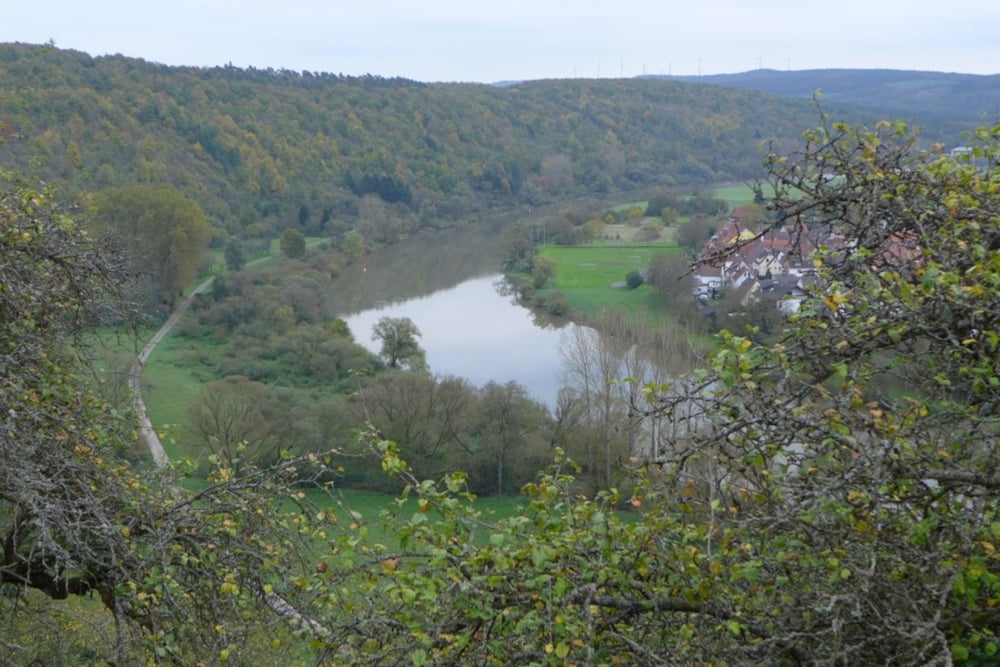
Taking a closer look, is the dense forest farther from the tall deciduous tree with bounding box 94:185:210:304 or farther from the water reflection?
the tall deciduous tree with bounding box 94:185:210:304

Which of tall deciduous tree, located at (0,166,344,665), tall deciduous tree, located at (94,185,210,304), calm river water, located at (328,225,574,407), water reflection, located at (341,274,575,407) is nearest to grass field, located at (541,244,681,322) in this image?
water reflection, located at (341,274,575,407)

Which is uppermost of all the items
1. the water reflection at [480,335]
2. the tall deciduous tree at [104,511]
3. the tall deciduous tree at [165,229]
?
the tall deciduous tree at [104,511]

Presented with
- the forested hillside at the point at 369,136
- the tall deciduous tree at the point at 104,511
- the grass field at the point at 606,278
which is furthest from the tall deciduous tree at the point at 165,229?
the tall deciduous tree at the point at 104,511

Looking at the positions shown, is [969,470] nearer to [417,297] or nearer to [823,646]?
[823,646]

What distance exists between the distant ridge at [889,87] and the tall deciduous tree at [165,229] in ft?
110

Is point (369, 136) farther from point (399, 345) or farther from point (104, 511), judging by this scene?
point (104, 511)

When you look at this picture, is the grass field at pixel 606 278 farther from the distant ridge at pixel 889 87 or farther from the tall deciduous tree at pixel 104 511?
the distant ridge at pixel 889 87

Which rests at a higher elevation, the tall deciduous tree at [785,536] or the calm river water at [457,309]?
the tall deciduous tree at [785,536]

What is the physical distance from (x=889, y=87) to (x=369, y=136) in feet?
148

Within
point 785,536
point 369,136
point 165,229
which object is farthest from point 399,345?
point 369,136

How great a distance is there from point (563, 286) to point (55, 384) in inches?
1004

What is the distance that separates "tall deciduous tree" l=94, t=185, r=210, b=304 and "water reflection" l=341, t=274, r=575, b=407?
487 cm

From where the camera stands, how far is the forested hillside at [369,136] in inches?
1404

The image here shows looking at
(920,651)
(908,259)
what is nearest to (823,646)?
(920,651)
